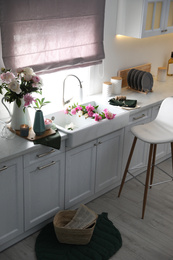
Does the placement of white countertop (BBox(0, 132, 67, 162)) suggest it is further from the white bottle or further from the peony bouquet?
the white bottle

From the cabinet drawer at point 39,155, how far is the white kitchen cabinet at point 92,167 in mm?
214

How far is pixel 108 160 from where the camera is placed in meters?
3.96

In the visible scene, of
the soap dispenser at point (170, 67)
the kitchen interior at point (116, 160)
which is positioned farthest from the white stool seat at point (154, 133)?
the soap dispenser at point (170, 67)

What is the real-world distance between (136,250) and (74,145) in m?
1.04

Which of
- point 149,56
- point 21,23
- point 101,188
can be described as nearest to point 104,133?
point 101,188

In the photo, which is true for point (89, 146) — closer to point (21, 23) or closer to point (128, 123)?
point (128, 123)

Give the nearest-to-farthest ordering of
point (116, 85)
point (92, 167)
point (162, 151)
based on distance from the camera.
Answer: point (92, 167) < point (116, 85) < point (162, 151)

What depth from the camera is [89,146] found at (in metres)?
3.65

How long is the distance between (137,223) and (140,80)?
5.33 ft

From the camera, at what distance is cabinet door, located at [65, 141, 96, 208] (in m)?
3.54

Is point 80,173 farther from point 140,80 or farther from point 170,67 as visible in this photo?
point 170,67

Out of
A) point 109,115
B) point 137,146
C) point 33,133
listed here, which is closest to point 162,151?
point 137,146

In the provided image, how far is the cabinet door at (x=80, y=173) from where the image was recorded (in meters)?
3.54

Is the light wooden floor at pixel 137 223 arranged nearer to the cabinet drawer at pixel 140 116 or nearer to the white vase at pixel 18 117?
the cabinet drawer at pixel 140 116
